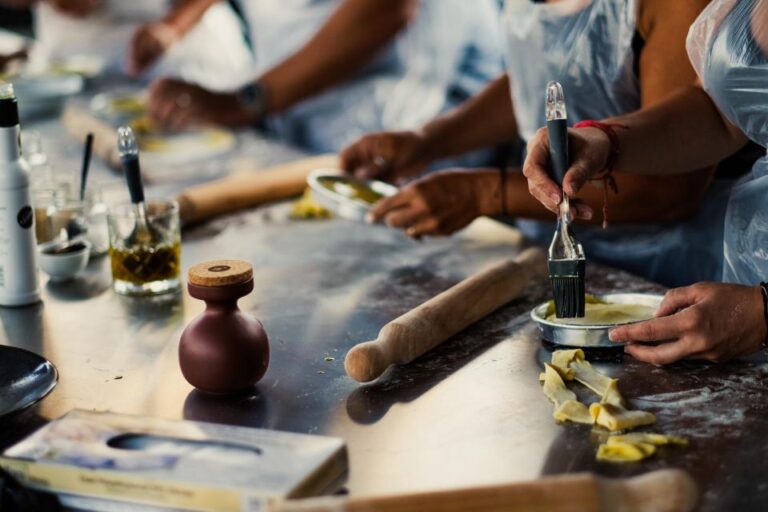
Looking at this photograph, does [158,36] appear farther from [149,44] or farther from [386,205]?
[386,205]

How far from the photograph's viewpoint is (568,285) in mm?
1564

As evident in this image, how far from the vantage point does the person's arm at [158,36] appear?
4195 millimetres

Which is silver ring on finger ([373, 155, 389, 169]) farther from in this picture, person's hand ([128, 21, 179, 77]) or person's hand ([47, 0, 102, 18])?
person's hand ([47, 0, 102, 18])

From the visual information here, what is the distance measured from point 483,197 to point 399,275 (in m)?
0.25

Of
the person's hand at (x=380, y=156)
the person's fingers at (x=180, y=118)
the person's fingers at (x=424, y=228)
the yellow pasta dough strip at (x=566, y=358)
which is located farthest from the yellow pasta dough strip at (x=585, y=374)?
the person's fingers at (x=180, y=118)

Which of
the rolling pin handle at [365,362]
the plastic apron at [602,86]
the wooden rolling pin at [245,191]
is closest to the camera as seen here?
the rolling pin handle at [365,362]

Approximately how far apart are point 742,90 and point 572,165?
0.28 metres

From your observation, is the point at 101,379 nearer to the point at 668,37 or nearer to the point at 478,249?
the point at 478,249

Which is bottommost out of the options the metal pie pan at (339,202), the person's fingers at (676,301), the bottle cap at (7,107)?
the person's fingers at (676,301)

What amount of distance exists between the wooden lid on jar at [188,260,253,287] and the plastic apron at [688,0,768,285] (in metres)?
0.77

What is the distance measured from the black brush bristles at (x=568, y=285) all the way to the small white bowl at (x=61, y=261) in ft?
3.05

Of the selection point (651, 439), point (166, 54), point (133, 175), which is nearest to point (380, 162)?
point (133, 175)

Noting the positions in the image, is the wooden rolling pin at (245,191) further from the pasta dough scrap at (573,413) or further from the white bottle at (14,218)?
the pasta dough scrap at (573,413)

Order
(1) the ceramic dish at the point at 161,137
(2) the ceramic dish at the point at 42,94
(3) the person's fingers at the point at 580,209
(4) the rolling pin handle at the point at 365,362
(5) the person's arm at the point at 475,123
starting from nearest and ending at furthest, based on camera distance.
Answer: (4) the rolling pin handle at the point at 365,362
(3) the person's fingers at the point at 580,209
(5) the person's arm at the point at 475,123
(1) the ceramic dish at the point at 161,137
(2) the ceramic dish at the point at 42,94
